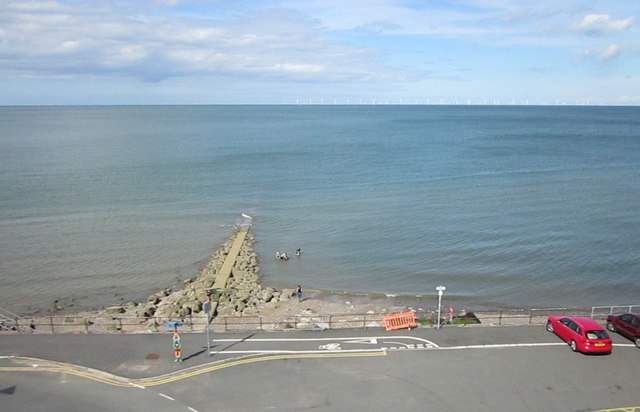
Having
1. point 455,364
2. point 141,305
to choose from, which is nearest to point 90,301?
point 141,305

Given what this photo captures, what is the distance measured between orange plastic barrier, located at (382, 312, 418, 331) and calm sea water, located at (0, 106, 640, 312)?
1141 cm

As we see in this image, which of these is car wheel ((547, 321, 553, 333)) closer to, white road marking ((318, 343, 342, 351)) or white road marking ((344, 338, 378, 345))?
white road marking ((344, 338, 378, 345))

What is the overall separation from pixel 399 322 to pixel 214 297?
14.3m

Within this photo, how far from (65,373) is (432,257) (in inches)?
1188

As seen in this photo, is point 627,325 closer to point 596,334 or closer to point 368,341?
point 596,334

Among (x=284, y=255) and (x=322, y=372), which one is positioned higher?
(x=284, y=255)

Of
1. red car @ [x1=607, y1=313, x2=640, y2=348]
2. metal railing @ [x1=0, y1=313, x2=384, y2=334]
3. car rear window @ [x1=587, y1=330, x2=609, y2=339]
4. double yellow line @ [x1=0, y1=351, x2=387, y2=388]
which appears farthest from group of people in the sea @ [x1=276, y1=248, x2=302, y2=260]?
car rear window @ [x1=587, y1=330, x2=609, y2=339]

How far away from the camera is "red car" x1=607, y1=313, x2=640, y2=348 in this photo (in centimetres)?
2098

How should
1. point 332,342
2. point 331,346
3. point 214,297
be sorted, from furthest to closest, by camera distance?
point 214,297
point 332,342
point 331,346

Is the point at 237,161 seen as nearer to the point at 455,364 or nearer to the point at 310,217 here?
the point at 310,217

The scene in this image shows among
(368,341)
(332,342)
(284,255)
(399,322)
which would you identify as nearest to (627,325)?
(399,322)

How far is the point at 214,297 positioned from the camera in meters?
32.3

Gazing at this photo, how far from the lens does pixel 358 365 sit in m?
19.4

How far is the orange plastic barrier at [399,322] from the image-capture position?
75.0ft
